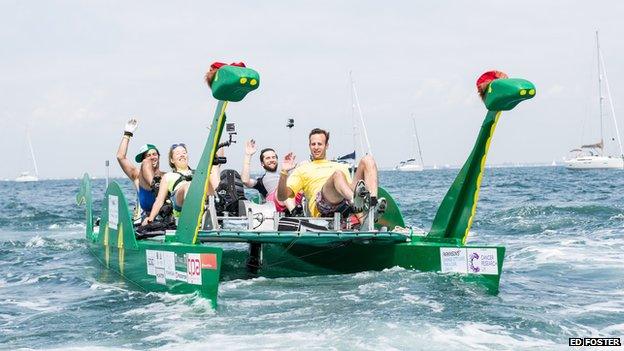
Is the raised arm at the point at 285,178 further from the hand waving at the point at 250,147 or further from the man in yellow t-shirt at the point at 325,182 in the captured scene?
the hand waving at the point at 250,147

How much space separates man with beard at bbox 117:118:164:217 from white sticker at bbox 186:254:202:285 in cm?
284

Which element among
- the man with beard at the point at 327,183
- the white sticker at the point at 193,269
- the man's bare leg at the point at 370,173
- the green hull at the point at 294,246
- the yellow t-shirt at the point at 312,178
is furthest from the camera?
the yellow t-shirt at the point at 312,178

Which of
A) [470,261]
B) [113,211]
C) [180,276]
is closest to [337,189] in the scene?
[470,261]

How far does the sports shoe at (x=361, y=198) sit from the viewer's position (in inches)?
303

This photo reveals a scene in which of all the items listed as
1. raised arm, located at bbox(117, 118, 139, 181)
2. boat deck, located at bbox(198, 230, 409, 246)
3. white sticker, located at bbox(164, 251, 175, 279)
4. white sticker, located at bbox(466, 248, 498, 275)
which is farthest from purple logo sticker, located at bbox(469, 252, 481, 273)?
raised arm, located at bbox(117, 118, 139, 181)

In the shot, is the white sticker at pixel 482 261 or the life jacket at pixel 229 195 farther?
the life jacket at pixel 229 195

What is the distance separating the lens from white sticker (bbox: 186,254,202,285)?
698 cm

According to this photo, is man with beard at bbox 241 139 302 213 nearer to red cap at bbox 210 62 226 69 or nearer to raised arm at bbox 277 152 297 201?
raised arm at bbox 277 152 297 201

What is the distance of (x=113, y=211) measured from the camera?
9.15m

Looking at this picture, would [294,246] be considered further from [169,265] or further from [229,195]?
[169,265]

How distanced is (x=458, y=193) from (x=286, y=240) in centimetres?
173

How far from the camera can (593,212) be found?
1823 cm

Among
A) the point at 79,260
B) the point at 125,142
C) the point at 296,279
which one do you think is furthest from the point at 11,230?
the point at 296,279

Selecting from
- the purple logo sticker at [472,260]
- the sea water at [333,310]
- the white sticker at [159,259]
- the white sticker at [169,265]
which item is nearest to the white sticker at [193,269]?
the sea water at [333,310]
